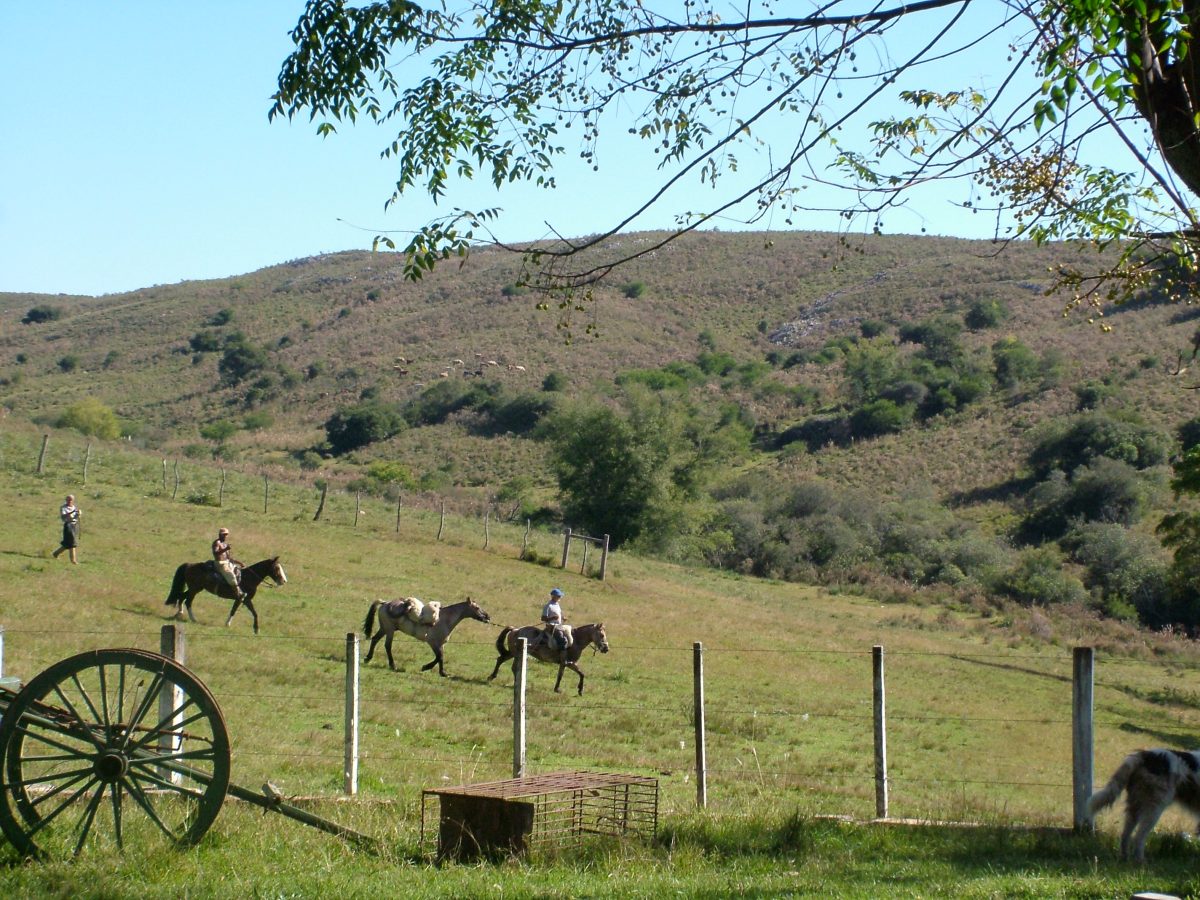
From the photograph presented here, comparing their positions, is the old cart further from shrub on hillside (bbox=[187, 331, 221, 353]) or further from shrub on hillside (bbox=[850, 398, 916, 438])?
shrub on hillside (bbox=[187, 331, 221, 353])

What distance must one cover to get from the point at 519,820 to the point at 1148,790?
4.10m

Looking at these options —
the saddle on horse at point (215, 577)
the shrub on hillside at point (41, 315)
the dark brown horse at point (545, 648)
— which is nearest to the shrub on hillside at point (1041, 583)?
the dark brown horse at point (545, 648)

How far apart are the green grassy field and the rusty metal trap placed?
0.64ft

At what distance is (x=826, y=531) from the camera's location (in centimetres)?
5344

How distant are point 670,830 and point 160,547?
24413 mm

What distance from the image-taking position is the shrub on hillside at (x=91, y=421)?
65.4 meters

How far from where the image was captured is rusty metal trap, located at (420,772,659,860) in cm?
714

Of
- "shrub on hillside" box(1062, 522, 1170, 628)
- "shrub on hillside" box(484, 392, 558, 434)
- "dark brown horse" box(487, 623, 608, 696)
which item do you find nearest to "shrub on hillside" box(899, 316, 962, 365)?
"shrub on hillside" box(484, 392, 558, 434)

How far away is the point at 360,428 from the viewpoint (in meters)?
72.9

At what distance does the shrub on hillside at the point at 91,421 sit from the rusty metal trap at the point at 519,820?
62206mm

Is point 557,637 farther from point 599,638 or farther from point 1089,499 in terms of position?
point 1089,499

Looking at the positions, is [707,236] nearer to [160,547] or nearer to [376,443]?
[376,443]

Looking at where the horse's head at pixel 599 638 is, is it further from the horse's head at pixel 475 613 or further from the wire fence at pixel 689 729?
the horse's head at pixel 475 613

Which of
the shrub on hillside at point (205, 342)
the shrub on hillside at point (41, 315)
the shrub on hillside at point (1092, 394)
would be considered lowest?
the shrub on hillside at point (1092, 394)
